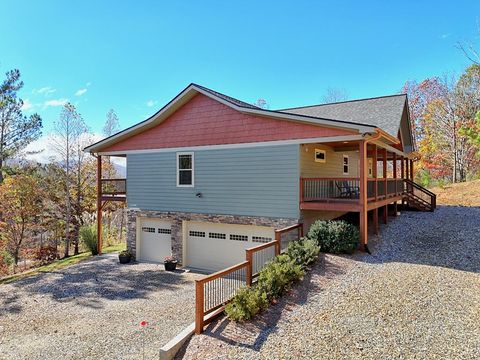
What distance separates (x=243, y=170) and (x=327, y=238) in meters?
4.02

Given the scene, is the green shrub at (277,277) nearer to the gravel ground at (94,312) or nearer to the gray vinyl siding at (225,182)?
the gravel ground at (94,312)

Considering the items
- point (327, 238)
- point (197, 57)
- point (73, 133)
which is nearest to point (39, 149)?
point (73, 133)

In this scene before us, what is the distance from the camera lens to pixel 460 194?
22172 mm

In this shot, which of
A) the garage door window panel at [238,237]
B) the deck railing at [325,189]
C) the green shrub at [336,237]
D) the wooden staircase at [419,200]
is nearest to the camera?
the green shrub at [336,237]

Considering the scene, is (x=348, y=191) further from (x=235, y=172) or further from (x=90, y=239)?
(x=90, y=239)

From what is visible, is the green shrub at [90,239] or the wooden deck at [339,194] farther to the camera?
the green shrub at [90,239]

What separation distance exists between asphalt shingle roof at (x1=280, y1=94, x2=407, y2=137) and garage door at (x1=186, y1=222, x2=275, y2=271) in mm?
6374

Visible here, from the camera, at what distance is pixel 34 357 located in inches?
246

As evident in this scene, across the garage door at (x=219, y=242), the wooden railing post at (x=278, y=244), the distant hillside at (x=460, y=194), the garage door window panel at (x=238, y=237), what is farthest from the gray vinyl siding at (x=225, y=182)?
the distant hillside at (x=460, y=194)

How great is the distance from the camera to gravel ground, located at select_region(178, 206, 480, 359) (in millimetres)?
5137

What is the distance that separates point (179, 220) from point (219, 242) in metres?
→ 2.08

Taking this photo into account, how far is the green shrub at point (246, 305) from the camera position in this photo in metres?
6.17

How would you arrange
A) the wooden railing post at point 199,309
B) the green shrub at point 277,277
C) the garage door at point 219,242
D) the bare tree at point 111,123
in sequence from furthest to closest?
the bare tree at point 111,123 → the garage door at point 219,242 → the green shrub at point 277,277 → the wooden railing post at point 199,309

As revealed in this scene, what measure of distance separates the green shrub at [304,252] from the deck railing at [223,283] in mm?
655
